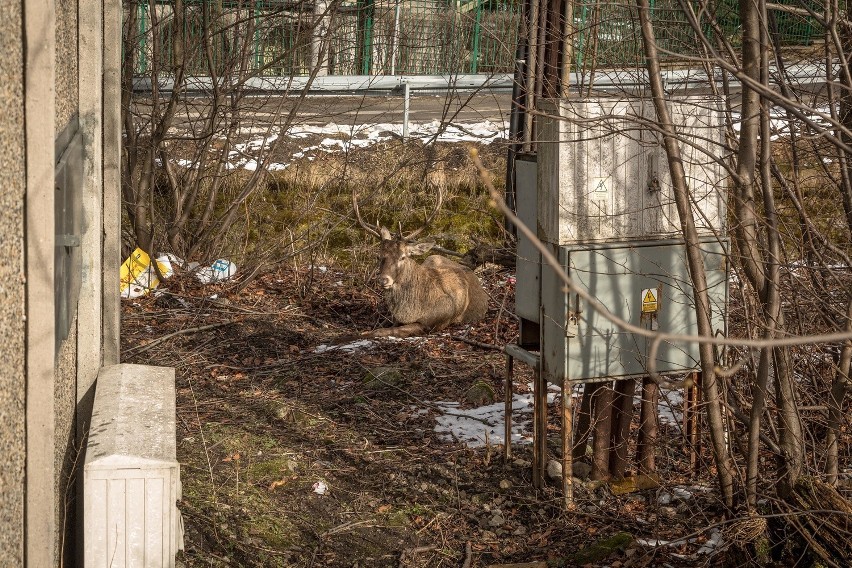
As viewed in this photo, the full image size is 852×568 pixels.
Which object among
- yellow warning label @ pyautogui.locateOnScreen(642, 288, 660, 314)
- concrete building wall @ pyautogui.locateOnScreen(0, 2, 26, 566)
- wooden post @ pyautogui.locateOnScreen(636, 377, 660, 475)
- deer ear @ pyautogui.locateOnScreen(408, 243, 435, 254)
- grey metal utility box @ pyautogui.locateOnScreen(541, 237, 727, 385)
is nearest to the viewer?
concrete building wall @ pyautogui.locateOnScreen(0, 2, 26, 566)

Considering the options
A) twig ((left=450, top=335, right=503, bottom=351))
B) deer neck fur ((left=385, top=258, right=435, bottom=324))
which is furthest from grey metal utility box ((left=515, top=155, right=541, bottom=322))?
deer neck fur ((left=385, top=258, right=435, bottom=324))

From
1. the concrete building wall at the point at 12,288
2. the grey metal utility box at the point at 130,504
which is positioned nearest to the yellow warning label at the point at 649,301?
the grey metal utility box at the point at 130,504

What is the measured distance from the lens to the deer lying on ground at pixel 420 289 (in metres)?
10.9

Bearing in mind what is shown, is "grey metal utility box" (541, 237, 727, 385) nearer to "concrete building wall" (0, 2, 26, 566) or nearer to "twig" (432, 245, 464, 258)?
"concrete building wall" (0, 2, 26, 566)

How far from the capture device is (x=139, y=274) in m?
11.0

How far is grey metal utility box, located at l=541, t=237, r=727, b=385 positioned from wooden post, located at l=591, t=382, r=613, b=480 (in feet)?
1.11

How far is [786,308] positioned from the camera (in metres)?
5.35

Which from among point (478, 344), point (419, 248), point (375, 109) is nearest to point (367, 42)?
point (375, 109)

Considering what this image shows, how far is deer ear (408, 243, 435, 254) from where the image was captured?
37.2ft

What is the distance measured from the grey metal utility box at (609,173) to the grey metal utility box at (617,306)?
0.11m

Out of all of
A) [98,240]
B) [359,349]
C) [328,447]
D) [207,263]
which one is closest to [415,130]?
[207,263]

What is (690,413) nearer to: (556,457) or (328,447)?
(556,457)

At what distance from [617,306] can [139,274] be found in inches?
257

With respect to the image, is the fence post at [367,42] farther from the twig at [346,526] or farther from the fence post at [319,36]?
the twig at [346,526]
